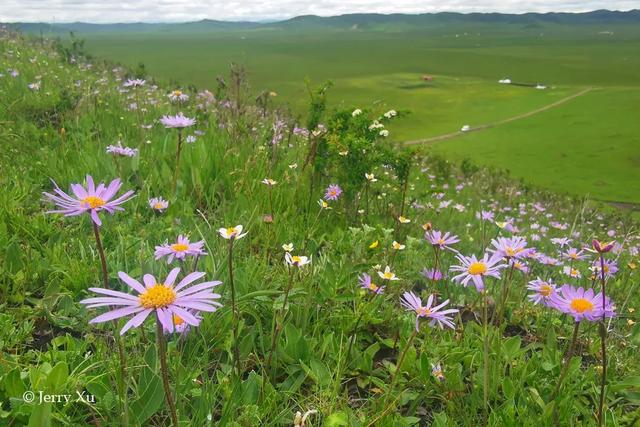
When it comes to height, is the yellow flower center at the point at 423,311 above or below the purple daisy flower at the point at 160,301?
below

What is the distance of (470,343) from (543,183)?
21769mm

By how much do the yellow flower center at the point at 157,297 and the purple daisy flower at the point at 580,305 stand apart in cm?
126

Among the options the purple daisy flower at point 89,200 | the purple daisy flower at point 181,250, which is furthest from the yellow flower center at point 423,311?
the purple daisy flower at point 89,200

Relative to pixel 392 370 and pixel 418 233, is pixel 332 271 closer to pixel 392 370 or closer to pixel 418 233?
pixel 392 370

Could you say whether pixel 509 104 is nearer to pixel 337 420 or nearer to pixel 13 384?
pixel 337 420

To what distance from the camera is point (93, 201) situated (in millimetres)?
1604

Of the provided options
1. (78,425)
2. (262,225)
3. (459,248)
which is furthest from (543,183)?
(78,425)

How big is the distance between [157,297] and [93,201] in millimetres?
551

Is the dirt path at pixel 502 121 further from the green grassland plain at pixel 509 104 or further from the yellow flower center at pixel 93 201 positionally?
the yellow flower center at pixel 93 201

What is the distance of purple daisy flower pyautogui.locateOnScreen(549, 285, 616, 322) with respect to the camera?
1.71m

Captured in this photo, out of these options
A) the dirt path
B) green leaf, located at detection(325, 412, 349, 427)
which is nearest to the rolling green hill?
the dirt path

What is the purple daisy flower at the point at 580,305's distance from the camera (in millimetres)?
1707

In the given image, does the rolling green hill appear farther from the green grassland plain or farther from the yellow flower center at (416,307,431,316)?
the yellow flower center at (416,307,431,316)

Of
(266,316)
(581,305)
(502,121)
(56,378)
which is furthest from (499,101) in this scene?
(56,378)
